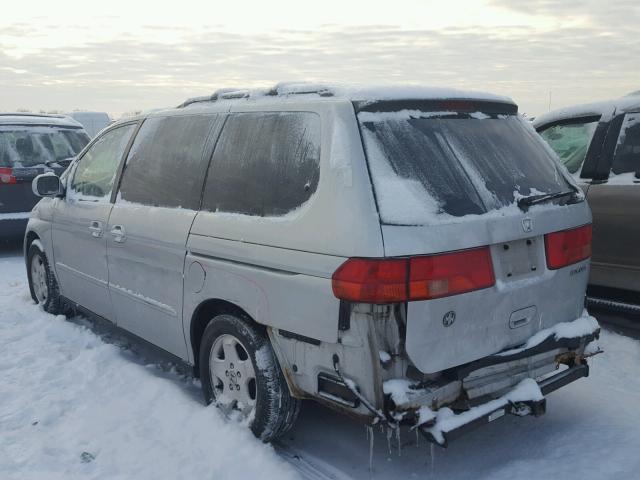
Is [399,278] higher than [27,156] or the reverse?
higher

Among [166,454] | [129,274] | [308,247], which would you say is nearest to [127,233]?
[129,274]

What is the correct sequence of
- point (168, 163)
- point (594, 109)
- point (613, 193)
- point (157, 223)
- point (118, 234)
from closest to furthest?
point (157, 223) < point (168, 163) < point (118, 234) < point (613, 193) < point (594, 109)

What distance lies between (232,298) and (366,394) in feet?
2.99

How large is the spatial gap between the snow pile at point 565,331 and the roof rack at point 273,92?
151 centimetres

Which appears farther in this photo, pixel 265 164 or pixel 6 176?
pixel 6 176

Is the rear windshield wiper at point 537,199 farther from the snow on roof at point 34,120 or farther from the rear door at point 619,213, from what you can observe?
the snow on roof at point 34,120

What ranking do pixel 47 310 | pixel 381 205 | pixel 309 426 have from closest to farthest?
1. pixel 381 205
2. pixel 309 426
3. pixel 47 310

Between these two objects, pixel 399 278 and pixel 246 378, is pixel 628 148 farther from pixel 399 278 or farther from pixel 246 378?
pixel 246 378

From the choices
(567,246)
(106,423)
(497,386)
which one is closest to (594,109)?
(567,246)

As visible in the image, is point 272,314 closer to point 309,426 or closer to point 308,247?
point 308,247

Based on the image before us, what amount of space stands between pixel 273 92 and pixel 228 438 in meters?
1.83

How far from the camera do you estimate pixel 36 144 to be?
8930mm

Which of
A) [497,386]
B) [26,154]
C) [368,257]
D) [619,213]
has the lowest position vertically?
[497,386]

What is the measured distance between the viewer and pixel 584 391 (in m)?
4.03
